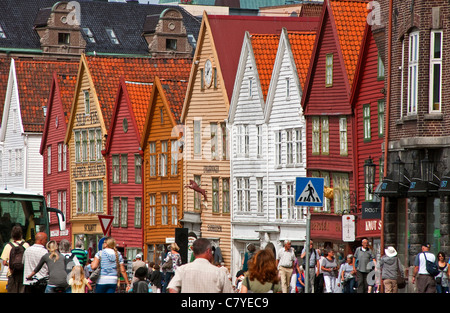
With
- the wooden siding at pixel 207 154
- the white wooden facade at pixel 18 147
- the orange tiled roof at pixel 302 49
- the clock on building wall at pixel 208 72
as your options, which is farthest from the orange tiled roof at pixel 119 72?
the orange tiled roof at pixel 302 49

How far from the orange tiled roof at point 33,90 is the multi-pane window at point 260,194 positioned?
23.8m

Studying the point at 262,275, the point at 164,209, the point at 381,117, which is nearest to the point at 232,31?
the point at 164,209

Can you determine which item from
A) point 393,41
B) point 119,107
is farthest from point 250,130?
point 393,41

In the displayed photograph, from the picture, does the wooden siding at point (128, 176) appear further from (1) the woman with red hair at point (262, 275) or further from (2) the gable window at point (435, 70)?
(1) the woman with red hair at point (262, 275)

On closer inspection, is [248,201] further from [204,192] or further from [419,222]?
[419,222]

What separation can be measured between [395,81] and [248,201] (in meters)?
19.0

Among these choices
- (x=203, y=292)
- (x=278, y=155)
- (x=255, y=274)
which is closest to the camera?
(x=203, y=292)

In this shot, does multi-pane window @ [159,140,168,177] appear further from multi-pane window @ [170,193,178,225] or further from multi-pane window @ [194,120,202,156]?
multi-pane window @ [194,120,202,156]

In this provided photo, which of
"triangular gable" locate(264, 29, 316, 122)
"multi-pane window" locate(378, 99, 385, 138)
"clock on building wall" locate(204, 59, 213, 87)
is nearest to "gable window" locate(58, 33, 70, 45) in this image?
"clock on building wall" locate(204, 59, 213, 87)

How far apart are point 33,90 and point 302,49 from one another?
92.0 feet

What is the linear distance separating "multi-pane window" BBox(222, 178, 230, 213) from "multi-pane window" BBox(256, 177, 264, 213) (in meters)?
2.35

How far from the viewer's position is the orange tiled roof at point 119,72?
65.4 metres
